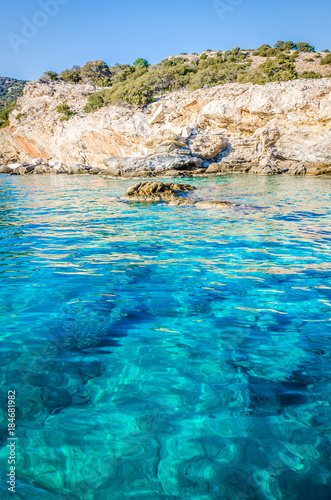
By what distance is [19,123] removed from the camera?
1624 inches

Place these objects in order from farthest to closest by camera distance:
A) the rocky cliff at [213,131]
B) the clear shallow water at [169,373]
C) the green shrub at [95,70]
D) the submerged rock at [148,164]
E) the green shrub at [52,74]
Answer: the green shrub at [95,70] → the green shrub at [52,74] → the rocky cliff at [213,131] → the submerged rock at [148,164] → the clear shallow water at [169,373]

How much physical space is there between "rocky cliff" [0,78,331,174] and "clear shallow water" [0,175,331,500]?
24.2m

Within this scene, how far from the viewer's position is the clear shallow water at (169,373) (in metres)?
1.54

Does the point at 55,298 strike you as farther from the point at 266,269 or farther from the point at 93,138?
the point at 93,138

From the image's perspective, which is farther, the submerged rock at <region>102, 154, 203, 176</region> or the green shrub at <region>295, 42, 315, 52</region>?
the green shrub at <region>295, 42, 315, 52</region>

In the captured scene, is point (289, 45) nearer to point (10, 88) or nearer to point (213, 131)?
point (213, 131)

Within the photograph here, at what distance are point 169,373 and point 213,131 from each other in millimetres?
33164

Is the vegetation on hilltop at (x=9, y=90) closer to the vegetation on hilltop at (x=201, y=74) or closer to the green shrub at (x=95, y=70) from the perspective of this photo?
the green shrub at (x=95, y=70)

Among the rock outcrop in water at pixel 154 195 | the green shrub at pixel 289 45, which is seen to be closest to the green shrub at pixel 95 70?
the green shrub at pixel 289 45

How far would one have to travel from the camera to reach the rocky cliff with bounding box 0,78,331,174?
2686 cm

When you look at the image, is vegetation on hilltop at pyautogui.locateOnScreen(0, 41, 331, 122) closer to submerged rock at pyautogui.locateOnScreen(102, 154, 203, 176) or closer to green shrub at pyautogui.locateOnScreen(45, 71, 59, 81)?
green shrub at pyautogui.locateOnScreen(45, 71, 59, 81)

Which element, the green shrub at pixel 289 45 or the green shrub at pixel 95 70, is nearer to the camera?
the green shrub at pixel 289 45

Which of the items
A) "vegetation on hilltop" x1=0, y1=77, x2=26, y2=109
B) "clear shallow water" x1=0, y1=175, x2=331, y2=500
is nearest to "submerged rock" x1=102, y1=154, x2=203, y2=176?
"clear shallow water" x1=0, y1=175, x2=331, y2=500

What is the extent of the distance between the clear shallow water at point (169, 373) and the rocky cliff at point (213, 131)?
951 inches
